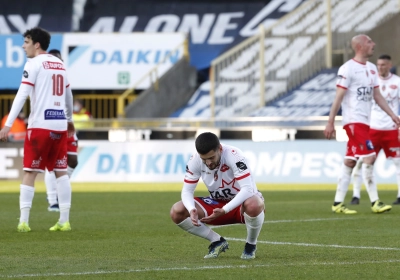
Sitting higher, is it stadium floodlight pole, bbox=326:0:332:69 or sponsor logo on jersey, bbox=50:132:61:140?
stadium floodlight pole, bbox=326:0:332:69

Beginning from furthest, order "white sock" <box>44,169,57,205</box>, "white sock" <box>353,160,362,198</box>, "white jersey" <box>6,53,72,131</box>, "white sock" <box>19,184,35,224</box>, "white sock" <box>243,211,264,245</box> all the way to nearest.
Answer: "white sock" <box>353,160,362,198</box> → "white sock" <box>44,169,57,205</box> → "white sock" <box>19,184,35,224</box> → "white jersey" <box>6,53,72,131</box> → "white sock" <box>243,211,264,245</box>

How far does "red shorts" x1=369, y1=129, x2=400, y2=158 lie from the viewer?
1459cm

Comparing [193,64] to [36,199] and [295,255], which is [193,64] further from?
[295,255]

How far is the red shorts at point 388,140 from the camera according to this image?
575 inches

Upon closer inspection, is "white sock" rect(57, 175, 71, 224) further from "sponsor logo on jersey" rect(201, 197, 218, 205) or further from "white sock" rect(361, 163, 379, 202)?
"white sock" rect(361, 163, 379, 202)

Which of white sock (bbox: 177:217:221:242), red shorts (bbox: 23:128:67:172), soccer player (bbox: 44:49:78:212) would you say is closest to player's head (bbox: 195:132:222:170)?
white sock (bbox: 177:217:221:242)

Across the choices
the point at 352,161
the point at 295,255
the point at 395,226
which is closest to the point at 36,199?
the point at 352,161

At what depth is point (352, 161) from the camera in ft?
41.8

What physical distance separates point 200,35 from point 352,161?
818 inches

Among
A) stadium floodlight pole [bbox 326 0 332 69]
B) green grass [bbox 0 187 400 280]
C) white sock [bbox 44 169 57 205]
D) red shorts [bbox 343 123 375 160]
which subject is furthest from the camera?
stadium floodlight pole [bbox 326 0 332 69]

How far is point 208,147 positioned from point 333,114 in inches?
203

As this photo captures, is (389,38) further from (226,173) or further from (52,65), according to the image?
(226,173)

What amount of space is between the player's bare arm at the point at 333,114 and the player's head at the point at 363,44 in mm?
529

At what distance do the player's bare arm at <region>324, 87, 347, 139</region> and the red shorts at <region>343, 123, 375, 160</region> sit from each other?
0.41 meters
